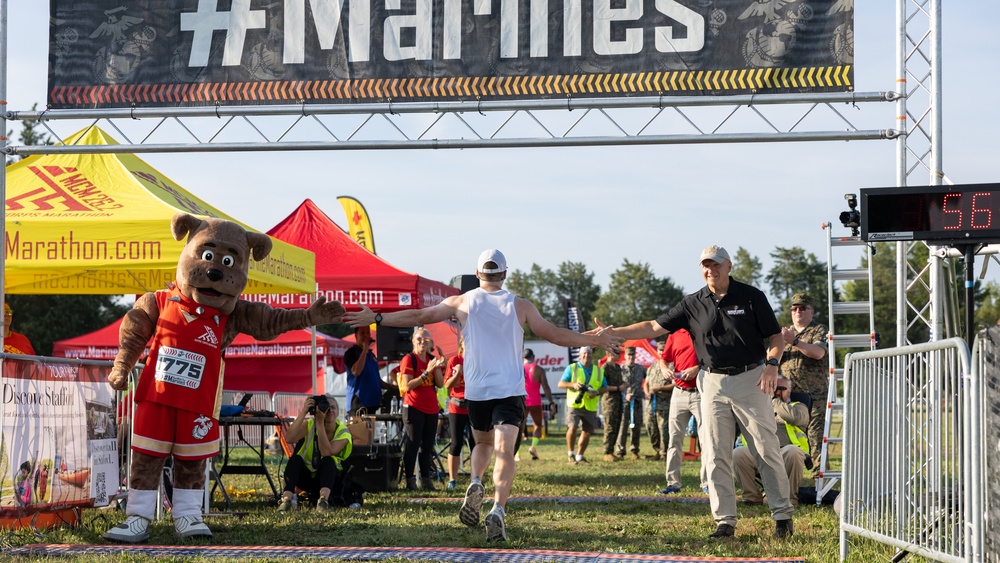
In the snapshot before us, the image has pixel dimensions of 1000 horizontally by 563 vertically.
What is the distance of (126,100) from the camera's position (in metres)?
9.87

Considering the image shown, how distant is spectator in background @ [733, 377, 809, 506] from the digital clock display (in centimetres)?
204

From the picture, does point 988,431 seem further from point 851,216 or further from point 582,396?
point 582,396

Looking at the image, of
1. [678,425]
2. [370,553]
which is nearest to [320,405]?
[370,553]

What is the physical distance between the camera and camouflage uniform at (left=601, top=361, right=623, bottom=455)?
17.6 meters

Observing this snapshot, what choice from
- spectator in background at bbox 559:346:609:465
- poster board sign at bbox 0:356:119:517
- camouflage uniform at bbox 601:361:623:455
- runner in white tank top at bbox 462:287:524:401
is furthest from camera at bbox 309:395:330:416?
camouflage uniform at bbox 601:361:623:455

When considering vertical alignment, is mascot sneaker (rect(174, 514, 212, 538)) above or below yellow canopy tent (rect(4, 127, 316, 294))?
below

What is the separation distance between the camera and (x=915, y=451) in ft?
17.6

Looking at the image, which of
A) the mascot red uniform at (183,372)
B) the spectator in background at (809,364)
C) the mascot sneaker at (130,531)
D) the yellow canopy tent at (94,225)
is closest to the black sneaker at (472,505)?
the mascot red uniform at (183,372)

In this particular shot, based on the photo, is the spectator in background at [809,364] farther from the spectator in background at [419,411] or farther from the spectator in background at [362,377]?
the spectator in background at [362,377]

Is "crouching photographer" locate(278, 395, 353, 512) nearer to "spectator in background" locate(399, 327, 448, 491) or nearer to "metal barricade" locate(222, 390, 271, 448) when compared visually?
"spectator in background" locate(399, 327, 448, 491)

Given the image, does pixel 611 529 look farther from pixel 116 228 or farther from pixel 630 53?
pixel 116 228

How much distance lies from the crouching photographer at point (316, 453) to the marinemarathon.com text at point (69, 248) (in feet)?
7.47

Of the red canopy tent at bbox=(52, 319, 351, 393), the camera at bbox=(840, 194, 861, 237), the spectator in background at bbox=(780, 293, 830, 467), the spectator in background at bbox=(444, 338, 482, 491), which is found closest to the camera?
the camera at bbox=(840, 194, 861, 237)

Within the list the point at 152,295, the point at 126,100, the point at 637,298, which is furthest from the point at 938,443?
the point at 637,298
